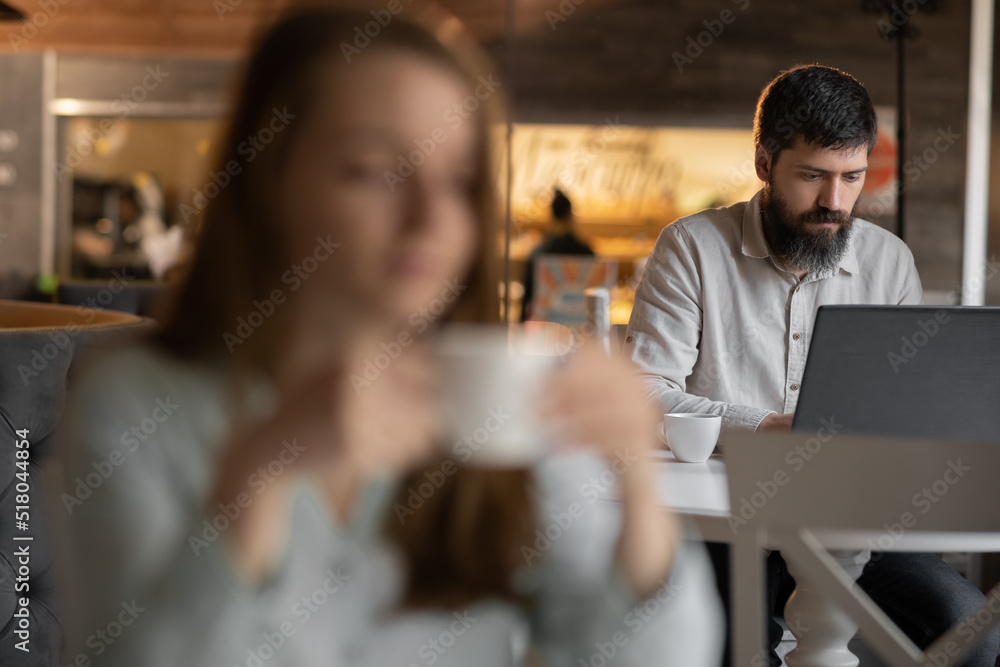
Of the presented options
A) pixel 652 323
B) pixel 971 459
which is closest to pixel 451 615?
pixel 971 459

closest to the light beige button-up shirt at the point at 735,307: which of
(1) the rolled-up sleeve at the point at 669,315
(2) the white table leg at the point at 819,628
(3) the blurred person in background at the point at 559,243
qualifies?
(1) the rolled-up sleeve at the point at 669,315

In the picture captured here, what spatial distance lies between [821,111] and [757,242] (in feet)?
1.01

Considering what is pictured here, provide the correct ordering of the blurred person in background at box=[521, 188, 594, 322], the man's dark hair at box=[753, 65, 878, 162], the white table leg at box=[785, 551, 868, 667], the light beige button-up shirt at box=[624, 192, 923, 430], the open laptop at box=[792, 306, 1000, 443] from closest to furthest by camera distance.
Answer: the open laptop at box=[792, 306, 1000, 443] < the white table leg at box=[785, 551, 868, 667] < the man's dark hair at box=[753, 65, 878, 162] < the light beige button-up shirt at box=[624, 192, 923, 430] < the blurred person in background at box=[521, 188, 594, 322]

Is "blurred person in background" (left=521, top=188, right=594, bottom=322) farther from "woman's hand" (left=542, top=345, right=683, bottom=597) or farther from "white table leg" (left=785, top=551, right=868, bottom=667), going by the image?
"woman's hand" (left=542, top=345, right=683, bottom=597)

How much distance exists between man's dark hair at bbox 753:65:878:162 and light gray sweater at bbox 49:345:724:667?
1513 millimetres

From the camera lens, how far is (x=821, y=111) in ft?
6.38

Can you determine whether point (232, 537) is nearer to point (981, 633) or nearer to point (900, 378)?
point (981, 633)

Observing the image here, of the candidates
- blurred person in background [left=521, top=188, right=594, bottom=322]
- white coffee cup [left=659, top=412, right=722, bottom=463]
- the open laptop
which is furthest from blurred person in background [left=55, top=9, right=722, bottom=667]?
blurred person in background [left=521, top=188, right=594, bottom=322]

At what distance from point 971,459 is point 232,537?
2.16 feet

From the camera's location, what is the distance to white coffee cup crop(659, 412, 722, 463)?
161 centimetres

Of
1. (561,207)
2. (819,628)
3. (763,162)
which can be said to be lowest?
(819,628)

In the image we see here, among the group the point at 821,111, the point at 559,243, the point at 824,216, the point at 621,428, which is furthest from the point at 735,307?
the point at 559,243

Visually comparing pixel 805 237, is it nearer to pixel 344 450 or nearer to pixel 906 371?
pixel 906 371

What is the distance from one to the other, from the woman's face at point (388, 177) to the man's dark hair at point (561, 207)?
5.01 metres
